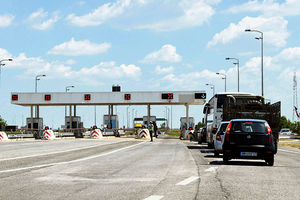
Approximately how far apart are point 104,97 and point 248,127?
50444 mm

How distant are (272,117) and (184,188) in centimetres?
1394

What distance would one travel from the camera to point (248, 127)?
15594 mm

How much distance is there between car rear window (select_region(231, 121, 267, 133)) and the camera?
15383mm

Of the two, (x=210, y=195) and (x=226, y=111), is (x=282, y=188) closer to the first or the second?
(x=210, y=195)

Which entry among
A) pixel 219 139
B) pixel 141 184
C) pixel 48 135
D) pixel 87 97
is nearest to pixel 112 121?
pixel 87 97

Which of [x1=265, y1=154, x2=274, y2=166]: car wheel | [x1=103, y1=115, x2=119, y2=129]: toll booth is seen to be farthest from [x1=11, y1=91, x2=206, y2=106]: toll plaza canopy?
[x1=265, y1=154, x2=274, y2=166]: car wheel

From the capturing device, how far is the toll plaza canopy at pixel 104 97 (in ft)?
210

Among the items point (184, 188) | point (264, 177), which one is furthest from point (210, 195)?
point (264, 177)

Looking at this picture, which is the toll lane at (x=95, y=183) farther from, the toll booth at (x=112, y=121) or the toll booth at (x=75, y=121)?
the toll booth at (x=75, y=121)

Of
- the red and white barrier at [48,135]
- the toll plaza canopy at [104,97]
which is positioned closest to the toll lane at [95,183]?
the red and white barrier at [48,135]

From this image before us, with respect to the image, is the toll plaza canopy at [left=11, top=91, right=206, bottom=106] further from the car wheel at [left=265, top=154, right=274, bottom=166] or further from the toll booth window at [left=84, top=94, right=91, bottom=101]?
the car wheel at [left=265, top=154, right=274, bottom=166]

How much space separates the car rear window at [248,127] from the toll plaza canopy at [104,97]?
4821 cm

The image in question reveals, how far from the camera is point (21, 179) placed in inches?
401

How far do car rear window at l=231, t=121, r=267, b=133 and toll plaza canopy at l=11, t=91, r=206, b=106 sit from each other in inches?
1898
